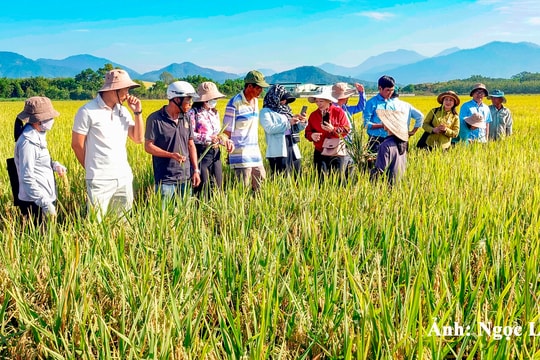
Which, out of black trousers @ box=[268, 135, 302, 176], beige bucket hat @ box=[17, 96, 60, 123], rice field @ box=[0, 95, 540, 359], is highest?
beige bucket hat @ box=[17, 96, 60, 123]

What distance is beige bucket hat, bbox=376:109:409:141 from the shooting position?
3686mm

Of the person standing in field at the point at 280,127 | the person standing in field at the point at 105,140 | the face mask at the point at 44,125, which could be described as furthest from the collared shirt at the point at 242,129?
the face mask at the point at 44,125

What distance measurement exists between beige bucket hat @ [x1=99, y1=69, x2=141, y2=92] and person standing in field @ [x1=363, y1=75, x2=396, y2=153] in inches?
96.2

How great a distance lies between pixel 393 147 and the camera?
3.79m

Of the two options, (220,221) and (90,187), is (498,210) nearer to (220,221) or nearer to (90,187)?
(220,221)

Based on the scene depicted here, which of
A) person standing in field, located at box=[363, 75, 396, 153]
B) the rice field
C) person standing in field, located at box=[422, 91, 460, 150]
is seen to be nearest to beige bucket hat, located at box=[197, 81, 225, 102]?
the rice field

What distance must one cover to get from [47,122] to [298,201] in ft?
5.60

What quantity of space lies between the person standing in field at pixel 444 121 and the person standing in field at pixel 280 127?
1.87 m

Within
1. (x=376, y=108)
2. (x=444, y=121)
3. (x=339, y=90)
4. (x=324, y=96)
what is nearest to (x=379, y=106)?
(x=376, y=108)

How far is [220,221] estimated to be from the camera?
2.83 metres

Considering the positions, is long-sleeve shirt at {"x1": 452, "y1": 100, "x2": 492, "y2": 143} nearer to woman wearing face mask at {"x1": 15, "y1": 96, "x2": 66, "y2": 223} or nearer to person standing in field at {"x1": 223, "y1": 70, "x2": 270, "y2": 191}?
person standing in field at {"x1": 223, "y1": 70, "x2": 270, "y2": 191}

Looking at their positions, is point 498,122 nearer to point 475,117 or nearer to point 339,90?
point 475,117

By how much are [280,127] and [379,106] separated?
1.11 metres

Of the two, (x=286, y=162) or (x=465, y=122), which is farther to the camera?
(x=465, y=122)
